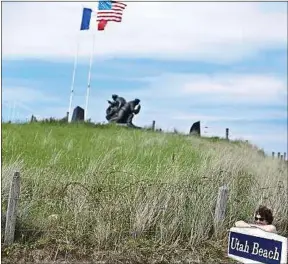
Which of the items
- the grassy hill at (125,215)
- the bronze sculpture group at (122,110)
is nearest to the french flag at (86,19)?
the bronze sculpture group at (122,110)

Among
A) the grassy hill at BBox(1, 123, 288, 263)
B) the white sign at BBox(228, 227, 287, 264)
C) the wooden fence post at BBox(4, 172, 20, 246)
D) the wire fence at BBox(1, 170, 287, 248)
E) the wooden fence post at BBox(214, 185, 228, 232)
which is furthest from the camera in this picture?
the wooden fence post at BBox(214, 185, 228, 232)

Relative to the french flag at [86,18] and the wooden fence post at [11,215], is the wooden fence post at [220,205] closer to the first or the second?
the wooden fence post at [11,215]

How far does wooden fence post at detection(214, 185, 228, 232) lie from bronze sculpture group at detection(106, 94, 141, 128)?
2595cm

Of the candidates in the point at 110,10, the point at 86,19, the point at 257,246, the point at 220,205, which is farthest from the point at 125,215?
the point at 86,19

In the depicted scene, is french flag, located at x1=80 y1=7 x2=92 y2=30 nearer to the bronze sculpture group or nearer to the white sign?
the bronze sculpture group

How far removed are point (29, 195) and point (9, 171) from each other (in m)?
0.81

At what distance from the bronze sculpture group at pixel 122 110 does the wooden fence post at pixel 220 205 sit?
85.1 feet

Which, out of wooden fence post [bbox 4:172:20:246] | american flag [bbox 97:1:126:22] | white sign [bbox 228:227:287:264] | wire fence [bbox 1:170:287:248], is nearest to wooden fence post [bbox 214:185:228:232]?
wire fence [bbox 1:170:287:248]

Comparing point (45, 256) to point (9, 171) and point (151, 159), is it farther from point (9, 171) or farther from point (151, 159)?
point (151, 159)

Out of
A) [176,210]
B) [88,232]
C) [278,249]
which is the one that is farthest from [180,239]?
[278,249]

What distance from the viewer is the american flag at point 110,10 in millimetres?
28827

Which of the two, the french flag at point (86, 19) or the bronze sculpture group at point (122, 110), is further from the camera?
the bronze sculpture group at point (122, 110)

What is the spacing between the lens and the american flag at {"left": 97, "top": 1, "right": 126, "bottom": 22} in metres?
28.8

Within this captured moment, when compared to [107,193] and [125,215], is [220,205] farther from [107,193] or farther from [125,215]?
[107,193]
